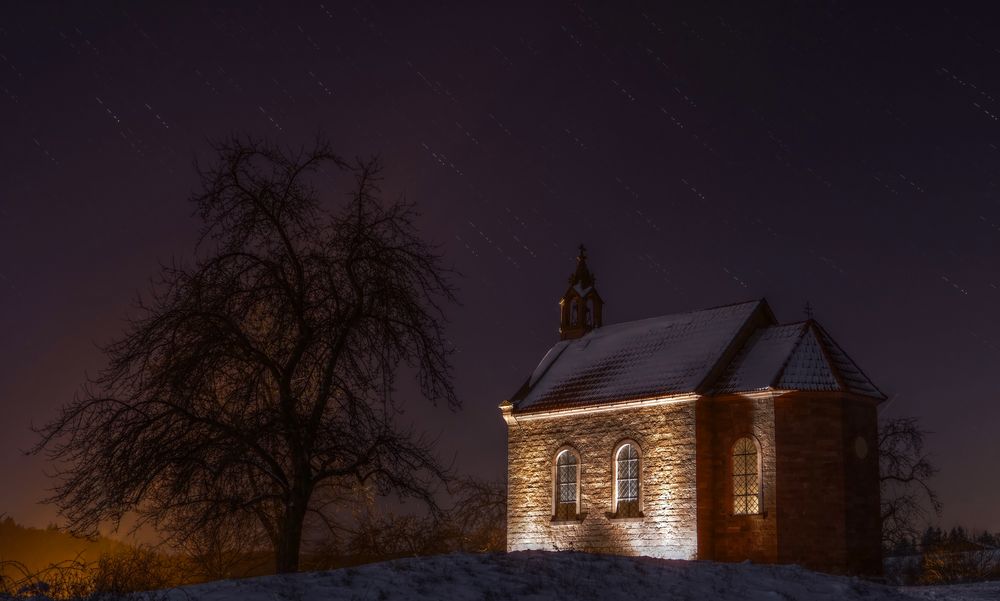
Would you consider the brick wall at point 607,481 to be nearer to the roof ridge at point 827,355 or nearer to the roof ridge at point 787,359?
the roof ridge at point 787,359

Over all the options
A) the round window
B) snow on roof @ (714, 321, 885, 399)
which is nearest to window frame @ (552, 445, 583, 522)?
snow on roof @ (714, 321, 885, 399)

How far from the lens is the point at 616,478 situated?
3306cm

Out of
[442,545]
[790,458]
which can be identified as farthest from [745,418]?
[442,545]

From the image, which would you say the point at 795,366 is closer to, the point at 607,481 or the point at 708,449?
the point at 708,449

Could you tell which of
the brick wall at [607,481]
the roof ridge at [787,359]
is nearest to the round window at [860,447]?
the roof ridge at [787,359]

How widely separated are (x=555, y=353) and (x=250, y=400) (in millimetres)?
22219

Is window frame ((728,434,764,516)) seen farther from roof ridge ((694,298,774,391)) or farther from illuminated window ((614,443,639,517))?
illuminated window ((614,443,639,517))

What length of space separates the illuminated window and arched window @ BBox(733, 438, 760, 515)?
10.5 feet

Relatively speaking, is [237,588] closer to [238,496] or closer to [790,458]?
[238,496]

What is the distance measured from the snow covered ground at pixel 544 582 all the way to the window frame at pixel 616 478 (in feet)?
35.2

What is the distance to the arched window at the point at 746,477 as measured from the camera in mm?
30312

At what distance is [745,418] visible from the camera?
101 ft

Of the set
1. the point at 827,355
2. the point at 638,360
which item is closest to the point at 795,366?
the point at 827,355

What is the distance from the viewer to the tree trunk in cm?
1852
